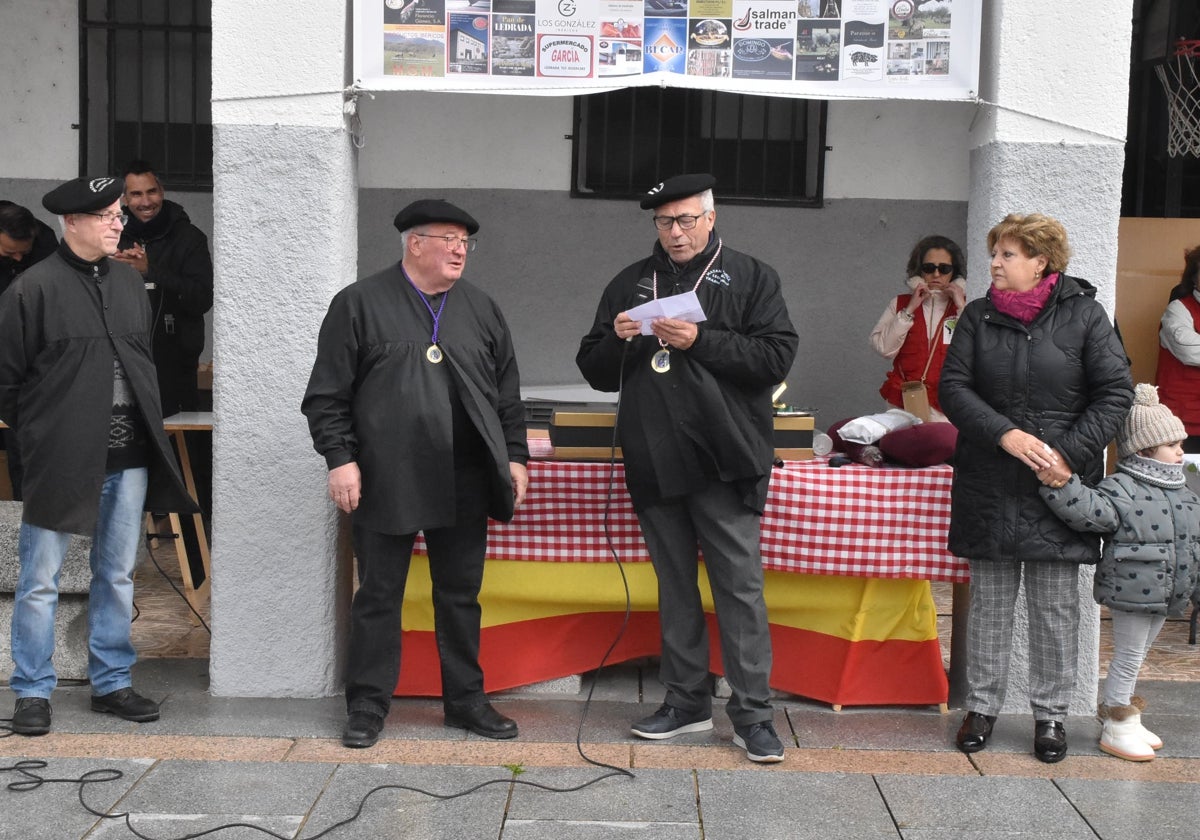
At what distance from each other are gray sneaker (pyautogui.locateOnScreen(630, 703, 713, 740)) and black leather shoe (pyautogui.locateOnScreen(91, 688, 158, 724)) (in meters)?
1.71

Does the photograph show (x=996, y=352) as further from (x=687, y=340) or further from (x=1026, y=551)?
(x=687, y=340)

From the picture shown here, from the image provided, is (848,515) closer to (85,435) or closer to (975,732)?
(975,732)

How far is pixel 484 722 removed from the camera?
4934mm

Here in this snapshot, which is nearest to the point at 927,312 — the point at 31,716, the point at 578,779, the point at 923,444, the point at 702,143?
the point at 923,444

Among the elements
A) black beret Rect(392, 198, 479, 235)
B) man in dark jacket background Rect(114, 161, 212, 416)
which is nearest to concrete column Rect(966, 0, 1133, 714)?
black beret Rect(392, 198, 479, 235)

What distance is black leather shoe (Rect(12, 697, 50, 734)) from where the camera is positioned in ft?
15.9

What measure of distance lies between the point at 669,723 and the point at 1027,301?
186 centimetres

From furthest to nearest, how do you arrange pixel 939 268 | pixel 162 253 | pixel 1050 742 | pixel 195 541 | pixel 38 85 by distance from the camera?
1. pixel 38 85
2. pixel 162 253
3. pixel 195 541
4. pixel 939 268
5. pixel 1050 742

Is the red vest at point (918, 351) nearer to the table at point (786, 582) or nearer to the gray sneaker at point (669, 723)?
the table at point (786, 582)

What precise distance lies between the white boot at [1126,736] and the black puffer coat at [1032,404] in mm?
581

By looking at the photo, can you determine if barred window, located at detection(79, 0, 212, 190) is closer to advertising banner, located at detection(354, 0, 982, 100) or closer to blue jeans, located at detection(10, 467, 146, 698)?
advertising banner, located at detection(354, 0, 982, 100)

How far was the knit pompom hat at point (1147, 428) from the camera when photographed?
4.67m

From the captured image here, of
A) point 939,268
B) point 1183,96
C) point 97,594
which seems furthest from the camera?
point 1183,96

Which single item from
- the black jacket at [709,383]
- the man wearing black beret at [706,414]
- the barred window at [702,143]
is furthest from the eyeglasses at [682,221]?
the barred window at [702,143]
